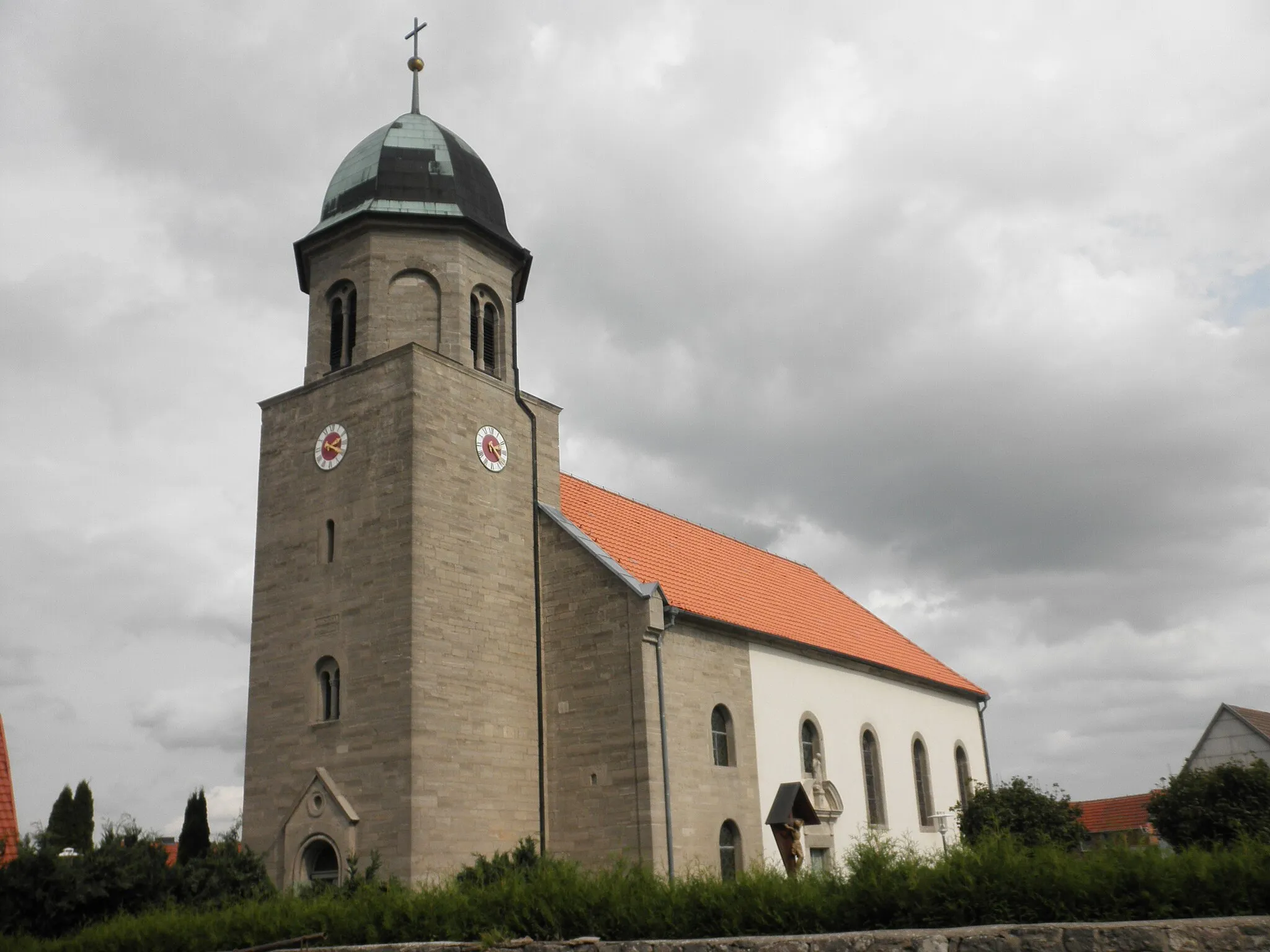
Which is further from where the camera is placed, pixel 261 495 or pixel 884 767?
pixel 884 767

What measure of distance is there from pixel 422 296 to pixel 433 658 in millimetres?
8470

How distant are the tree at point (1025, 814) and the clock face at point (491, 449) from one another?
14402 mm

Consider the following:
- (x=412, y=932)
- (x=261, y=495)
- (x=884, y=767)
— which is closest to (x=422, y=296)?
(x=261, y=495)

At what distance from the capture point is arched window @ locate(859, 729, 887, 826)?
2988cm

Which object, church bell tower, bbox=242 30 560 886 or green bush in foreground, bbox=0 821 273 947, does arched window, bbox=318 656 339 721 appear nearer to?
church bell tower, bbox=242 30 560 886

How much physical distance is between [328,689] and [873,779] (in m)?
15.1

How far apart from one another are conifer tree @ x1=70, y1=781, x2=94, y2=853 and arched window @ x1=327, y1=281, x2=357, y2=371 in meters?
22.6

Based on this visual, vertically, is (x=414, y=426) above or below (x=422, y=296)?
below

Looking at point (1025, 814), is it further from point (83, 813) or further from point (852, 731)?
point (83, 813)

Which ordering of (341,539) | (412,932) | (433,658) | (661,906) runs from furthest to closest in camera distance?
1. (341,539)
2. (433,658)
3. (412,932)
4. (661,906)

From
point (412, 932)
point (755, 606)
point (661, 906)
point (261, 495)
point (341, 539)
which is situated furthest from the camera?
point (755, 606)

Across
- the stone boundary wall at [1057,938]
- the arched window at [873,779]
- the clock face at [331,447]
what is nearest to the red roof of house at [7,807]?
the clock face at [331,447]

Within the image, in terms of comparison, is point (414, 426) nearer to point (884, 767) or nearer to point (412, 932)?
point (412, 932)

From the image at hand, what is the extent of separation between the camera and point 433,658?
72.4 ft
